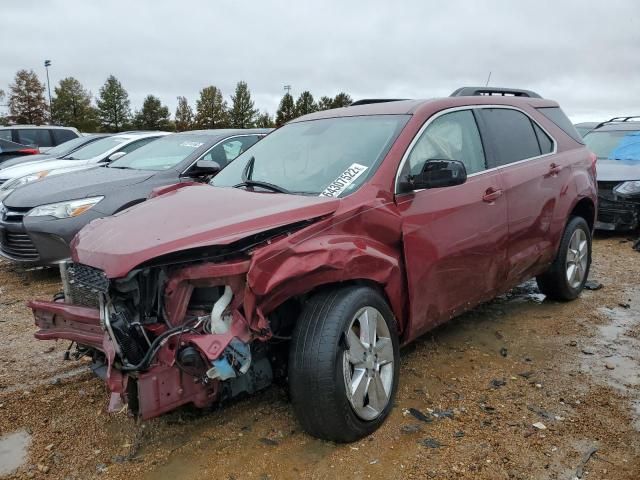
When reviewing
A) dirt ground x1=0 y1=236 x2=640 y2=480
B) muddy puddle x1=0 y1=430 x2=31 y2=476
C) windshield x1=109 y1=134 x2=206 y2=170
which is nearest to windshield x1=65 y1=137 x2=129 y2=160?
windshield x1=109 y1=134 x2=206 y2=170

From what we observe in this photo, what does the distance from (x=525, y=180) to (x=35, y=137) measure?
14.9 meters

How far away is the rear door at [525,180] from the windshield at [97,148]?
6.89 m

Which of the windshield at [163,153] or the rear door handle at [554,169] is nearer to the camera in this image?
the rear door handle at [554,169]

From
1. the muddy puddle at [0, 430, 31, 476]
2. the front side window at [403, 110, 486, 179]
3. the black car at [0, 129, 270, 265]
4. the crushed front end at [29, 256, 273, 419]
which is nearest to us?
the crushed front end at [29, 256, 273, 419]

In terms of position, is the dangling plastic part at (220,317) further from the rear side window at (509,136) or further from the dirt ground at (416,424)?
the rear side window at (509,136)

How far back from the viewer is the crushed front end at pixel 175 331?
8.21 ft

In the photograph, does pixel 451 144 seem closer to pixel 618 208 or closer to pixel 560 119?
pixel 560 119

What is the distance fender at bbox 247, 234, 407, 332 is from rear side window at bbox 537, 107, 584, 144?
8.73 feet

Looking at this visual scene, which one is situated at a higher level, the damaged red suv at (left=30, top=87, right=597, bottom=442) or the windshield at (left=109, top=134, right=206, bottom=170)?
the windshield at (left=109, top=134, right=206, bottom=170)

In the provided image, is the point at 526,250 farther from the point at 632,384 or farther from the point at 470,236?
the point at 632,384

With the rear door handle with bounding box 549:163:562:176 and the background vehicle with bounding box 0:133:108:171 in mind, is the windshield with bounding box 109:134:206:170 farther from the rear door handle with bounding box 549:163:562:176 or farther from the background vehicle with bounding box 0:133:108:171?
the background vehicle with bounding box 0:133:108:171

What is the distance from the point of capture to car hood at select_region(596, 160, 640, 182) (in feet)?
27.0

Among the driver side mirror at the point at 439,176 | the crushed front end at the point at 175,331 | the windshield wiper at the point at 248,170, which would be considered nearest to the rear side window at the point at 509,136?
the driver side mirror at the point at 439,176

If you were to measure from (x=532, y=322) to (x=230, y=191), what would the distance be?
9.47 ft
